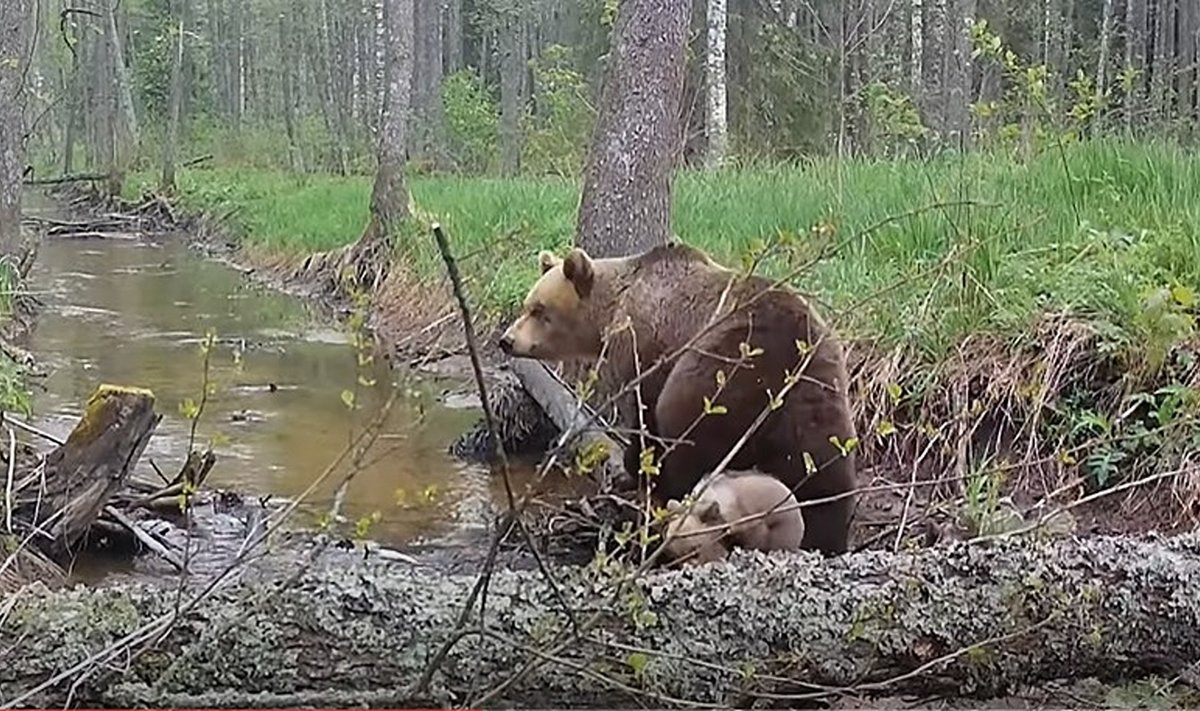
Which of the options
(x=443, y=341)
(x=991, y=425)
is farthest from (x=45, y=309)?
(x=991, y=425)

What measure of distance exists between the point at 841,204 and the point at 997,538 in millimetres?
4757

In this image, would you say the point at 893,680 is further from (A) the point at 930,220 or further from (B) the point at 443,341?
(B) the point at 443,341

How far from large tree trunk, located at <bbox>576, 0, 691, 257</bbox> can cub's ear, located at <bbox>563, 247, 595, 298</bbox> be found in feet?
8.32

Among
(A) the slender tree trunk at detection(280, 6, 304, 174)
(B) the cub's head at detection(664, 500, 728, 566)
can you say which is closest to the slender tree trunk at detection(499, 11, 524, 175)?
(A) the slender tree trunk at detection(280, 6, 304, 174)

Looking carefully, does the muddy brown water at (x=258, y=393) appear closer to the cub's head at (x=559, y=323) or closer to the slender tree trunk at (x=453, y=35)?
the cub's head at (x=559, y=323)

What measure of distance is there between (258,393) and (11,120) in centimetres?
419

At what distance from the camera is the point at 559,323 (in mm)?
5746

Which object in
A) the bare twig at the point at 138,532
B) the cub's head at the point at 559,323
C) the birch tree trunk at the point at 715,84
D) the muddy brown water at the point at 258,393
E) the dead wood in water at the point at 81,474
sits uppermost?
the birch tree trunk at the point at 715,84

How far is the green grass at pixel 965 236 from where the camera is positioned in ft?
20.0

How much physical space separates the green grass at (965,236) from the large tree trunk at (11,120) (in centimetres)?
383

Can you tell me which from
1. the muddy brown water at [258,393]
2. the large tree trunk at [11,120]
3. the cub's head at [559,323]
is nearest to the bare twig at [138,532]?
the muddy brown water at [258,393]

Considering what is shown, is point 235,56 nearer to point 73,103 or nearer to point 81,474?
point 73,103

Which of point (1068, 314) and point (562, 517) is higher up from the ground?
point (1068, 314)

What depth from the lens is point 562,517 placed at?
5.52 m
